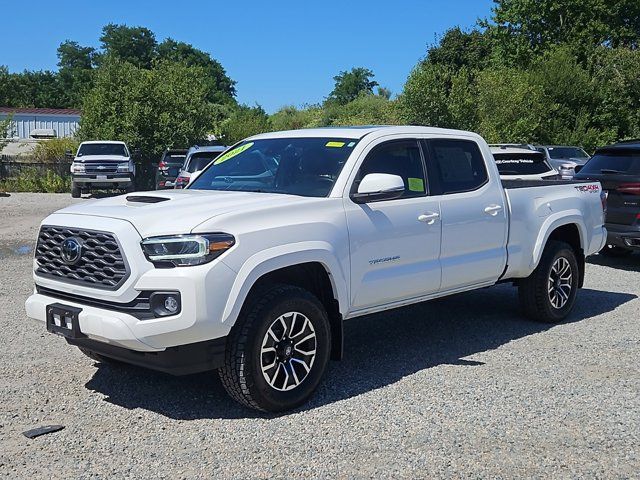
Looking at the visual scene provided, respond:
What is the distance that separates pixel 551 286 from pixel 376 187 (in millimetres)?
2997

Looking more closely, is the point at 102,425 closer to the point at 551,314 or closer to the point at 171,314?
the point at 171,314

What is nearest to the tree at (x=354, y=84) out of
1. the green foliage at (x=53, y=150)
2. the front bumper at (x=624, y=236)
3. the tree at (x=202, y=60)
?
the tree at (x=202, y=60)

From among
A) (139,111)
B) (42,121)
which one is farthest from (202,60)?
(139,111)

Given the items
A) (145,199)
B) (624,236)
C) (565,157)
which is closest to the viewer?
(145,199)

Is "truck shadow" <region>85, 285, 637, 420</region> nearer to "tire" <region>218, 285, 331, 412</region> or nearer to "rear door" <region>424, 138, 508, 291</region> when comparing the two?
"tire" <region>218, 285, 331, 412</region>

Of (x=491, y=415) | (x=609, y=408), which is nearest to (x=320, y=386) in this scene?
(x=491, y=415)

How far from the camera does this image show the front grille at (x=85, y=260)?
15.1 ft

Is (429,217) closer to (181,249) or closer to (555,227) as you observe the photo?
(555,227)

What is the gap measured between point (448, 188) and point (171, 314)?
113 inches

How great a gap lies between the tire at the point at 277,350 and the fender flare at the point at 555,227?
9.34 feet

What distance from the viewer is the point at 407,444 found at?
444cm

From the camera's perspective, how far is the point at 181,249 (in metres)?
4.52

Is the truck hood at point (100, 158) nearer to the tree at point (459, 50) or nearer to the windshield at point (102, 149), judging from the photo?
the windshield at point (102, 149)

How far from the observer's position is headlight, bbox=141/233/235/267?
14.8 ft
